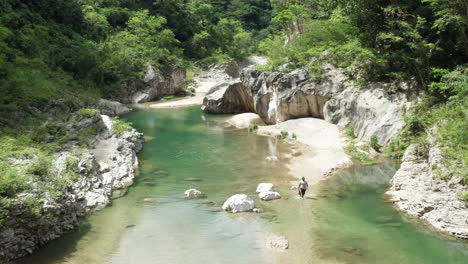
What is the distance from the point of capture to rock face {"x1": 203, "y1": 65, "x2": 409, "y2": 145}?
2633 cm

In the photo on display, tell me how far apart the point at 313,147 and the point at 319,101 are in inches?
229

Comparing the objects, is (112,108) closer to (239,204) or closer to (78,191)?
(78,191)

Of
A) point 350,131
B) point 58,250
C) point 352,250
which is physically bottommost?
point 58,250

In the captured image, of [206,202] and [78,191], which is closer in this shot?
[78,191]

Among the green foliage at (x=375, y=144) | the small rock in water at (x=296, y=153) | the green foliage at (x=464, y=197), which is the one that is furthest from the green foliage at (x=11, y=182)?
the green foliage at (x=375, y=144)

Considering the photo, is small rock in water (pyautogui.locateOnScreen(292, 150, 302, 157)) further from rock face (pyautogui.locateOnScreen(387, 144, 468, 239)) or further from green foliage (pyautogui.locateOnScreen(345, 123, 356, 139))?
rock face (pyautogui.locateOnScreen(387, 144, 468, 239))

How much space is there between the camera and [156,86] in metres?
54.9

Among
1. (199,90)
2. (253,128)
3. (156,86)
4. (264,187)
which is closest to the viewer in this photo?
(264,187)

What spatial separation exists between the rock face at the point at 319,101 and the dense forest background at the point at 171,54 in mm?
1121

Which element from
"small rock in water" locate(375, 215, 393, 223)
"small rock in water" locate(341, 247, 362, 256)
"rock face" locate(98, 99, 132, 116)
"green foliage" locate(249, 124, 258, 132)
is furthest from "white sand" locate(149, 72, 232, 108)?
"small rock in water" locate(341, 247, 362, 256)

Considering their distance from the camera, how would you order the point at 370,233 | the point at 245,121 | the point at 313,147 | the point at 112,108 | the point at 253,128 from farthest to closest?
1. the point at 112,108
2. the point at 245,121
3. the point at 253,128
4. the point at 313,147
5. the point at 370,233

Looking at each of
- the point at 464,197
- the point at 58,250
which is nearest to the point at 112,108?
the point at 58,250

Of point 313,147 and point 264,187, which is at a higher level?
point 313,147

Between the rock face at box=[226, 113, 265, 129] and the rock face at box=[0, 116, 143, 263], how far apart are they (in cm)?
1083
